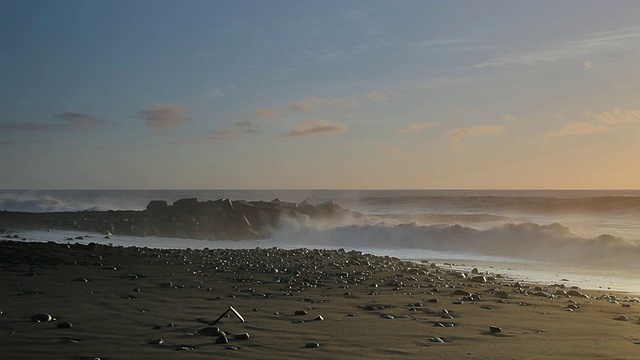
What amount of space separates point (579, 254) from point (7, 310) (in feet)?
62.4

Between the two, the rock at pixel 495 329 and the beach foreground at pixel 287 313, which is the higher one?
the rock at pixel 495 329

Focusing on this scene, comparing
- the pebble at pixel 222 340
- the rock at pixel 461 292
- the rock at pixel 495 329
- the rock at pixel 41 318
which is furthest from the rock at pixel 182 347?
the rock at pixel 461 292

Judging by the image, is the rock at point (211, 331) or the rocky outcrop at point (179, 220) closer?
the rock at point (211, 331)

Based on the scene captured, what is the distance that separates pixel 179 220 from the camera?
2786 cm

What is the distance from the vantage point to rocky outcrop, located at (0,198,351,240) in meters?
26.1

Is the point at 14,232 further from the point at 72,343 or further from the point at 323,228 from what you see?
the point at 72,343

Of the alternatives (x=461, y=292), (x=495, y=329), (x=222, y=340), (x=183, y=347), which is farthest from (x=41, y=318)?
(x=461, y=292)

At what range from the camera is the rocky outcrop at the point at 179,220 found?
85.6 feet

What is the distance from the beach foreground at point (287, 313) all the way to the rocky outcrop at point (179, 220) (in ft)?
43.1

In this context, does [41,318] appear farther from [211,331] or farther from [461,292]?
[461,292]

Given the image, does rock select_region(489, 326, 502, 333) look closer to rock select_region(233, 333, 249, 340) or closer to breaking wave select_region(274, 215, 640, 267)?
rock select_region(233, 333, 249, 340)

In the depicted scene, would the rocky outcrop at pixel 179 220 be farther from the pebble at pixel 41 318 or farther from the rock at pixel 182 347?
the rock at pixel 182 347

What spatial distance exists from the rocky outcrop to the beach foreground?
13.1 meters

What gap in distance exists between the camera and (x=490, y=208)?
6381cm
